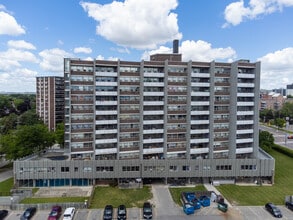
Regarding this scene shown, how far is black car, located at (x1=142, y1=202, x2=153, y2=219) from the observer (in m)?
34.0

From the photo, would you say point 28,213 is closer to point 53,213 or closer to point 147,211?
point 53,213

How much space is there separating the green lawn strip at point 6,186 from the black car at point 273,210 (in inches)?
1753

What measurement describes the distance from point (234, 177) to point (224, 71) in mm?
22776

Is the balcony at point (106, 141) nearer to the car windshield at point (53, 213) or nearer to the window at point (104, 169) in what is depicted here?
the window at point (104, 169)

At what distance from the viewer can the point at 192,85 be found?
167 feet

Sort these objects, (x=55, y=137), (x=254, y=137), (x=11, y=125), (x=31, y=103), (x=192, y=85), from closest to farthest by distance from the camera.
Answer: (x=192, y=85) → (x=254, y=137) → (x=55, y=137) → (x=11, y=125) → (x=31, y=103)

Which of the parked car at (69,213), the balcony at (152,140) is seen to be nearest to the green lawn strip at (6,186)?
the parked car at (69,213)

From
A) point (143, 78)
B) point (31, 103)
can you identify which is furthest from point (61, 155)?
point (31, 103)

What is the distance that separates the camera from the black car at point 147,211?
33975 millimetres

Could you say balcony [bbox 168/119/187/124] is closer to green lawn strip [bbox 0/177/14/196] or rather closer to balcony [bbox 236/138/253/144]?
balcony [bbox 236/138/253/144]

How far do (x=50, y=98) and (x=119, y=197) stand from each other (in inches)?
2934

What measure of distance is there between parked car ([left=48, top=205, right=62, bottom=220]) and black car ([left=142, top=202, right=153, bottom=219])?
491 inches

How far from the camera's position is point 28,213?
1335 inches

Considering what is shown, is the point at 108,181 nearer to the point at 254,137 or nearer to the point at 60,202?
the point at 60,202
